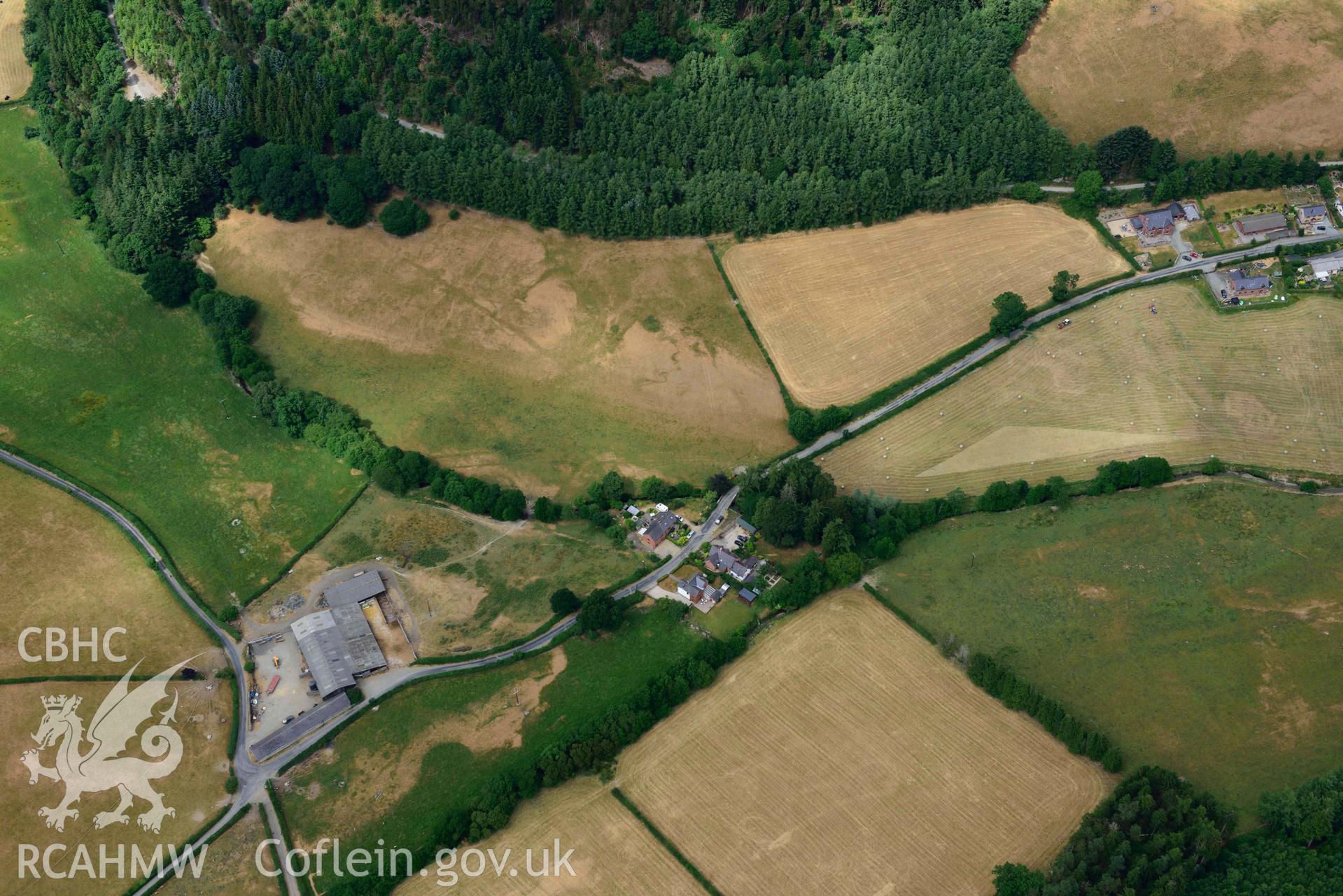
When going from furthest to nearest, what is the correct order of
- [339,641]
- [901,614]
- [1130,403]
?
[1130,403] < [339,641] < [901,614]

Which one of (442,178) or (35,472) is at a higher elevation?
(442,178)

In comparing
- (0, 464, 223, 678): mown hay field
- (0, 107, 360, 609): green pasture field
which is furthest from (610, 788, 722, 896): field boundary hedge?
(0, 107, 360, 609): green pasture field

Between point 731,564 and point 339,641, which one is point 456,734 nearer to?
point 339,641

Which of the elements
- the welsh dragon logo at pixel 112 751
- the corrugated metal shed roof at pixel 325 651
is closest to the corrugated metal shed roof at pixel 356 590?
the corrugated metal shed roof at pixel 325 651

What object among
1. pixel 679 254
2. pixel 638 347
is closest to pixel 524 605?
pixel 638 347

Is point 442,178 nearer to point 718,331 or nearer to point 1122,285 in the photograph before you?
point 718,331

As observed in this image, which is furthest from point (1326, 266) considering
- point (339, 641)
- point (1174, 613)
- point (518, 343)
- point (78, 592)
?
point (78, 592)
